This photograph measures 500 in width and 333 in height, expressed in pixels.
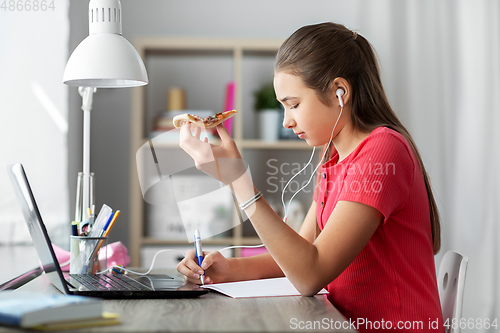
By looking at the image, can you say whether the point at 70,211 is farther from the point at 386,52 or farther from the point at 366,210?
the point at 386,52

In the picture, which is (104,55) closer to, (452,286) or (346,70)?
(346,70)

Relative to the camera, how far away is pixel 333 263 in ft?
2.72

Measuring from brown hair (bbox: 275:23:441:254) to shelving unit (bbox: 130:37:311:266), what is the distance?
1.20m

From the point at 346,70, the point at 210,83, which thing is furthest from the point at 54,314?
the point at 210,83

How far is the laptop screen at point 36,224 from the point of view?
778mm

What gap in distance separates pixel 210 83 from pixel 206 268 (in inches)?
65.1

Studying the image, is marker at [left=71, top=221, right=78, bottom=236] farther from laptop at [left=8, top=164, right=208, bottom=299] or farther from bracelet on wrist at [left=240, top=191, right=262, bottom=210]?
bracelet on wrist at [left=240, top=191, right=262, bottom=210]

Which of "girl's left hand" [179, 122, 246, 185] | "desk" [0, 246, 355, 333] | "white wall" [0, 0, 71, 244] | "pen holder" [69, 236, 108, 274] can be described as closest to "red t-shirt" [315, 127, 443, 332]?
"desk" [0, 246, 355, 333]

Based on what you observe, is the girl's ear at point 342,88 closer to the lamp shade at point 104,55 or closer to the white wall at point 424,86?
the lamp shade at point 104,55

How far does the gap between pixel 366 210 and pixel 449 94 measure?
167 cm

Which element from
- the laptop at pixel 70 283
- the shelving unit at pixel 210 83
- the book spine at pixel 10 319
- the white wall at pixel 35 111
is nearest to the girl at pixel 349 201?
the laptop at pixel 70 283

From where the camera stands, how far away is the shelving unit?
2186 mm

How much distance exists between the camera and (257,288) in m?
0.91

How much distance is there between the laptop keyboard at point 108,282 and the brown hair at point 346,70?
0.54 m
